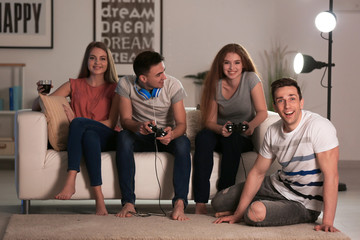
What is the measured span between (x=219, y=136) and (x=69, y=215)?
976 mm

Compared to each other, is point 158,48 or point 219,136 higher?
point 158,48

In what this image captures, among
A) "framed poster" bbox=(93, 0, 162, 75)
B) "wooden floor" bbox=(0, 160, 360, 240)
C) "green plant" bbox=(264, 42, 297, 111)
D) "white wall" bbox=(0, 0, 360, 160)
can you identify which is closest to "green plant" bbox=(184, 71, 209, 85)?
"white wall" bbox=(0, 0, 360, 160)

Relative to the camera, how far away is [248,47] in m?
6.02

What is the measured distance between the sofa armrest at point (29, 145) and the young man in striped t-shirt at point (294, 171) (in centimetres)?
112

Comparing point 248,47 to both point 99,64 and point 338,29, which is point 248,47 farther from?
point 99,64

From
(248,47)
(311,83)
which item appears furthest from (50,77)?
(311,83)

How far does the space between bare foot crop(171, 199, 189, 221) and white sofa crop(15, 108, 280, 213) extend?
0.66 feet

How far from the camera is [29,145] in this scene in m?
3.45

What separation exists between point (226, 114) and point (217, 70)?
0.28m

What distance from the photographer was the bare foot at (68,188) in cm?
330

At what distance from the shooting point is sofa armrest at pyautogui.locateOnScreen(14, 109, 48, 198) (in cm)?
344

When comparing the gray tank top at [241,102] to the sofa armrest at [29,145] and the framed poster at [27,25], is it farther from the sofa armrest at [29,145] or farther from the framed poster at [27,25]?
the framed poster at [27,25]

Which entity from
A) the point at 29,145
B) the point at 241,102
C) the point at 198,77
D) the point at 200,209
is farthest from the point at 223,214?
the point at 198,77

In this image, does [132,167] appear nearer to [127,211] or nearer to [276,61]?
[127,211]
